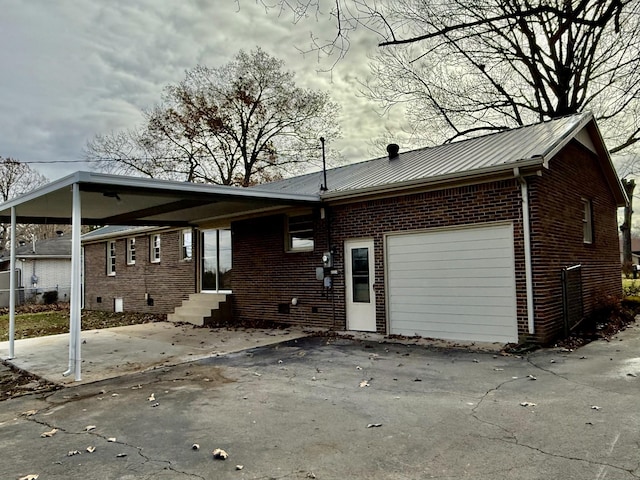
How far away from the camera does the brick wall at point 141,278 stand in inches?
599

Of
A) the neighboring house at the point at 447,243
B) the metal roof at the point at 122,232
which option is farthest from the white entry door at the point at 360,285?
the metal roof at the point at 122,232

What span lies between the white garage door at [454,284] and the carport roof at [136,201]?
8.70 feet

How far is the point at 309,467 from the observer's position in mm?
3570

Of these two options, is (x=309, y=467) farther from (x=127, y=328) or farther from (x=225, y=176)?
(x=225, y=176)

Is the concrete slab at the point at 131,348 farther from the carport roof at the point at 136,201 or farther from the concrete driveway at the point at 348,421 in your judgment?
the carport roof at the point at 136,201

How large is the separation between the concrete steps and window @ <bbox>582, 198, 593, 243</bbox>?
Result: 9.26 meters

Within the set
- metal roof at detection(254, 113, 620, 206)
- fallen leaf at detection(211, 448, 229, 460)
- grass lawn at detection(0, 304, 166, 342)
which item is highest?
metal roof at detection(254, 113, 620, 206)

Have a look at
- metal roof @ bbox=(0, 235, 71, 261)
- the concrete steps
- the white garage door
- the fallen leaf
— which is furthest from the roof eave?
metal roof @ bbox=(0, 235, 71, 261)

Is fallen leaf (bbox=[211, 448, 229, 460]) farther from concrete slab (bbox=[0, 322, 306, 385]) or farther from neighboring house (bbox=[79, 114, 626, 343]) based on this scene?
neighboring house (bbox=[79, 114, 626, 343])

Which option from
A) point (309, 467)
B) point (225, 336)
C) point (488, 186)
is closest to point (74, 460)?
point (309, 467)

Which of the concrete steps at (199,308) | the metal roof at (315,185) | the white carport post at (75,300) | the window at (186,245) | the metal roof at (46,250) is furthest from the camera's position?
the metal roof at (46,250)

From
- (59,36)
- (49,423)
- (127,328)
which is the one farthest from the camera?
(127,328)

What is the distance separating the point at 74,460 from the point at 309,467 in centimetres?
195

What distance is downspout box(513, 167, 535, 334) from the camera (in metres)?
7.85
